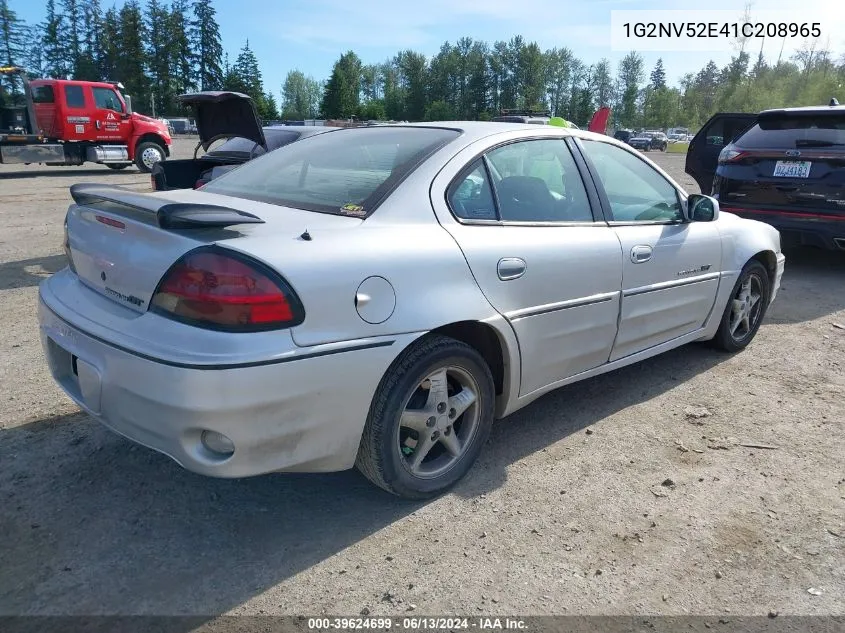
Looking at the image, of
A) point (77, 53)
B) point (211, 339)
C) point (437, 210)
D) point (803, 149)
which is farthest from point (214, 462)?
point (77, 53)

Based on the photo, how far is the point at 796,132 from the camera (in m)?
6.91

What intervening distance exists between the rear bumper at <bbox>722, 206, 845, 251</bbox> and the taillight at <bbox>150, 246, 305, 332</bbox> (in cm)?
626

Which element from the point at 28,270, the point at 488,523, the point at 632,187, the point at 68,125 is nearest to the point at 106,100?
the point at 68,125

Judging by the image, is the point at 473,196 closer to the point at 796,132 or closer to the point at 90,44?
the point at 796,132

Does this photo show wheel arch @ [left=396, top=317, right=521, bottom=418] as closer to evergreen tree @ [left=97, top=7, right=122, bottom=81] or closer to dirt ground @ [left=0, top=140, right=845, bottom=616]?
dirt ground @ [left=0, top=140, right=845, bottom=616]

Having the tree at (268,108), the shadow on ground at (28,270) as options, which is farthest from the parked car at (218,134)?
the tree at (268,108)

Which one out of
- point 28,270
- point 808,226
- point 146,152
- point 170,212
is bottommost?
point 28,270

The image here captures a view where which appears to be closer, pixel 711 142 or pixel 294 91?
pixel 711 142

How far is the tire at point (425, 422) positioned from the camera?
8.34ft

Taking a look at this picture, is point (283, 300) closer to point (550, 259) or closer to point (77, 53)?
point (550, 259)

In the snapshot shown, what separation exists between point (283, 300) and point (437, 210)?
2.82 ft

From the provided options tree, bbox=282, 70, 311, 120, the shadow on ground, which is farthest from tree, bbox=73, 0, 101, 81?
the shadow on ground

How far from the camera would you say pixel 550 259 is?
306cm

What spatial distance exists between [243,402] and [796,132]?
270 inches
